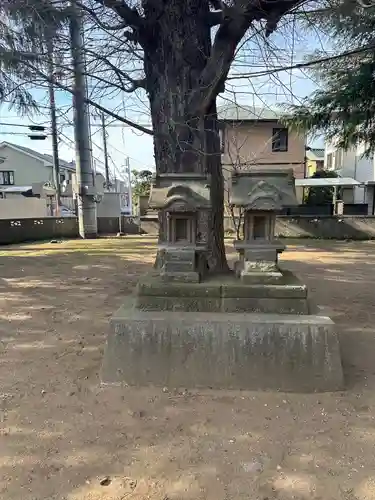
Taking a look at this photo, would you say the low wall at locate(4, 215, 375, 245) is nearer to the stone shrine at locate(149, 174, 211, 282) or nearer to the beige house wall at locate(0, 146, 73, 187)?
the stone shrine at locate(149, 174, 211, 282)

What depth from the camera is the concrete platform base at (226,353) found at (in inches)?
103

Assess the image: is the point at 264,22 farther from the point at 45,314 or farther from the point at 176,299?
the point at 45,314

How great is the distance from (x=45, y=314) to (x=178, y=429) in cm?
265

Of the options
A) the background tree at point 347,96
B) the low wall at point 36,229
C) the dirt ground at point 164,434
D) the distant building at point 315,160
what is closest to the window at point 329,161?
the distant building at point 315,160

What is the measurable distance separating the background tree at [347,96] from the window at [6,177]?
25.0 metres

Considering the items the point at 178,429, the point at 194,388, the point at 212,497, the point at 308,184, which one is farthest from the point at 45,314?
the point at 308,184

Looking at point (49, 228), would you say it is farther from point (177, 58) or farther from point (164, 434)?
point (164, 434)

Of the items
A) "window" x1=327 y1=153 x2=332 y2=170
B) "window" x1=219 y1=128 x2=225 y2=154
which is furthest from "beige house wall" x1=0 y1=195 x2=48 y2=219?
"window" x1=327 y1=153 x2=332 y2=170

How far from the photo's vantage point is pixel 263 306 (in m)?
2.81

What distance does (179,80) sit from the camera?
3871 millimetres

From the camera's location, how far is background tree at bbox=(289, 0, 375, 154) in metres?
5.91

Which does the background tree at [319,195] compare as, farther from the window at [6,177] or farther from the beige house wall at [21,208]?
the window at [6,177]

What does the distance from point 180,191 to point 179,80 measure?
1658mm

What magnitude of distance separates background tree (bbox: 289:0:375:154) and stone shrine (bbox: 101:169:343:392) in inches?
122
